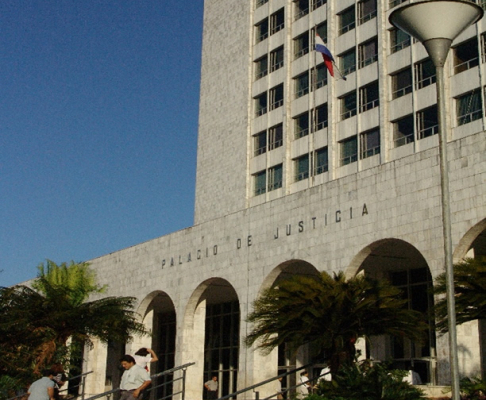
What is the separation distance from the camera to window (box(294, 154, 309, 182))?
44.0 metres

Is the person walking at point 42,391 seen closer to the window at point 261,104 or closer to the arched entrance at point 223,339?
the arched entrance at point 223,339

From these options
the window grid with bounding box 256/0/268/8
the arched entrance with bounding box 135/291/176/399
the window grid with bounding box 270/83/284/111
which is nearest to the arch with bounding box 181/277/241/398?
the arched entrance with bounding box 135/291/176/399

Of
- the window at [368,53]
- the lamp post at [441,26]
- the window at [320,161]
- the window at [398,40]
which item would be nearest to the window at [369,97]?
the window at [368,53]

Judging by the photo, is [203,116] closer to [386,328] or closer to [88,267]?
[88,267]

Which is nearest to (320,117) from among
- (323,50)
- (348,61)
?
(348,61)

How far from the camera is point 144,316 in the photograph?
3725 centimetres

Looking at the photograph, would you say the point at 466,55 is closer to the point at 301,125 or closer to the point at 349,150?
the point at 349,150

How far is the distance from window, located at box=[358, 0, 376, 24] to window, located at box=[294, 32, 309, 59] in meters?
4.15

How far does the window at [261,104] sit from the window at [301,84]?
2499mm

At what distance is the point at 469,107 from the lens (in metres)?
36.0

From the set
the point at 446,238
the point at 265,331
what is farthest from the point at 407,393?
the point at 446,238

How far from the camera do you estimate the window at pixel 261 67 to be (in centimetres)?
4825

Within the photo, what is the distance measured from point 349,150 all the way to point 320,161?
211 cm

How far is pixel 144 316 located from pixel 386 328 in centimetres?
2051
